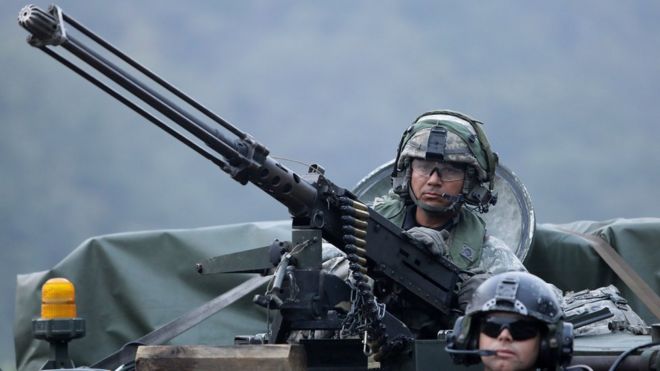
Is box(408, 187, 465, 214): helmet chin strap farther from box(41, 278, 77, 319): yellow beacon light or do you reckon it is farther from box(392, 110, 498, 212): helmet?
box(41, 278, 77, 319): yellow beacon light

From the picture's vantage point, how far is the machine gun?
25.1ft

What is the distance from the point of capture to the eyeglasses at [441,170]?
375 inches

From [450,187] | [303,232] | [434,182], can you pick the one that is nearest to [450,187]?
[450,187]

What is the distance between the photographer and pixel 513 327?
614 centimetres

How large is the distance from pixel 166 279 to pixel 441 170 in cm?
252

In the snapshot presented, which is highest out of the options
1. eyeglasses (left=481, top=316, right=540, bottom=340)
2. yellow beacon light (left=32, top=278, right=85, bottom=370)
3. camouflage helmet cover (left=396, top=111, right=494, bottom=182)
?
camouflage helmet cover (left=396, top=111, right=494, bottom=182)

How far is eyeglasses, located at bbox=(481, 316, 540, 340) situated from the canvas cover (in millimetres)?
4695

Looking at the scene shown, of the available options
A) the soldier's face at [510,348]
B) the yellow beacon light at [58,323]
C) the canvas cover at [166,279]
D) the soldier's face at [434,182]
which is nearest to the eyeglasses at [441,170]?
the soldier's face at [434,182]

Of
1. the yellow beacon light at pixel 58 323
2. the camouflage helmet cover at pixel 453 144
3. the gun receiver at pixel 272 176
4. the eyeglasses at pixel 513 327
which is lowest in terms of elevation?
the eyeglasses at pixel 513 327

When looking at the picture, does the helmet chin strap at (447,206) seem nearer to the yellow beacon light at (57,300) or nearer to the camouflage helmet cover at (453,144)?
the camouflage helmet cover at (453,144)

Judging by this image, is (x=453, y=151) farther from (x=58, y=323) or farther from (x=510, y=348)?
(x=510, y=348)

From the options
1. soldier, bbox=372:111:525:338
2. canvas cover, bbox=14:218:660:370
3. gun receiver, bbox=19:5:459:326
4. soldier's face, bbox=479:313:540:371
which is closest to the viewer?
soldier's face, bbox=479:313:540:371

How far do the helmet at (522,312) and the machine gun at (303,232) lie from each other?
155cm

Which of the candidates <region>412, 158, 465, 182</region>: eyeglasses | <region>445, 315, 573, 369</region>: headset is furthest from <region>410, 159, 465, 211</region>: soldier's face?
<region>445, 315, 573, 369</region>: headset
